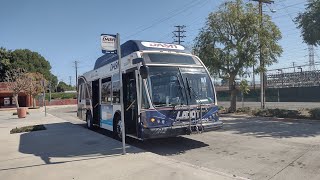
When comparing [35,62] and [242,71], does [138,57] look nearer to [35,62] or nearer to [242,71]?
[242,71]

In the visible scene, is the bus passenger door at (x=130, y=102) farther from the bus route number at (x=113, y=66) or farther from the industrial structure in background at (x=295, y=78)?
the industrial structure in background at (x=295, y=78)

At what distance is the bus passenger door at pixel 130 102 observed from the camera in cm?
1116

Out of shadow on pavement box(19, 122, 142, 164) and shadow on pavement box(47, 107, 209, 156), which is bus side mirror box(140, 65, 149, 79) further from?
shadow on pavement box(47, 107, 209, 156)

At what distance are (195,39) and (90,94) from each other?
452 inches

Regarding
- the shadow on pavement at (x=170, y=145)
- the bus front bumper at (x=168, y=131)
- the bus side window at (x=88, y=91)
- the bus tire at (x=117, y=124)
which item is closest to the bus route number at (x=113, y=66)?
the bus tire at (x=117, y=124)

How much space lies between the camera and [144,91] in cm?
1050

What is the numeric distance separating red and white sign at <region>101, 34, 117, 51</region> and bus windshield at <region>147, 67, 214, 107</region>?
1561 millimetres

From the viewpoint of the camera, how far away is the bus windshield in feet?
34.8

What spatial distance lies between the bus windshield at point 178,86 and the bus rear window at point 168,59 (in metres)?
0.30

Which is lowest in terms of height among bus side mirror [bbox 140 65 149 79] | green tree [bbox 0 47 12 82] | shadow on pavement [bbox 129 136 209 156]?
shadow on pavement [bbox 129 136 209 156]

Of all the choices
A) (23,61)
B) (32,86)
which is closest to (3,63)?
(23,61)

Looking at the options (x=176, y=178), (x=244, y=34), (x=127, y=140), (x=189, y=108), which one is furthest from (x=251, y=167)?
(x=244, y=34)

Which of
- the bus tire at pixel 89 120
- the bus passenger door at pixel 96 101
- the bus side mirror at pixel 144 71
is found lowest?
the bus tire at pixel 89 120

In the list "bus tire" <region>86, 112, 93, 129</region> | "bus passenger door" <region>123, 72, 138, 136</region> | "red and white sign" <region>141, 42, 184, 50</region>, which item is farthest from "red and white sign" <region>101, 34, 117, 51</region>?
"bus tire" <region>86, 112, 93, 129</region>
